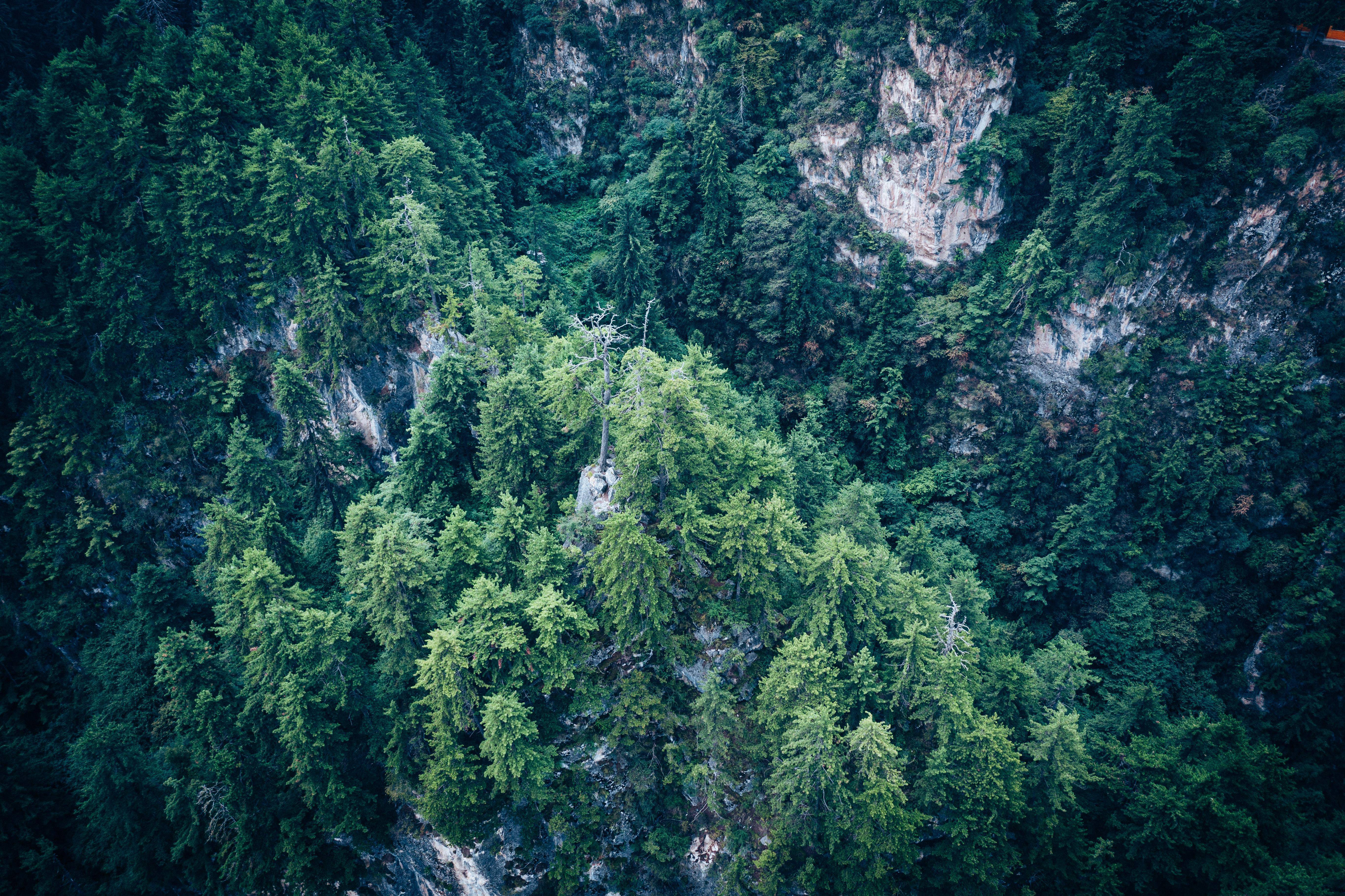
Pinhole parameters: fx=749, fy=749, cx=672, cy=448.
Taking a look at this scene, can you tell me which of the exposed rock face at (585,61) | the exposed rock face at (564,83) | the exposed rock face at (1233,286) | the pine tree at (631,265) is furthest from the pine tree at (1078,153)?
the exposed rock face at (564,83)

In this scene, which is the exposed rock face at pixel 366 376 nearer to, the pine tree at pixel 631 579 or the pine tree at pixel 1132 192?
the pine tree at pixel 631 579

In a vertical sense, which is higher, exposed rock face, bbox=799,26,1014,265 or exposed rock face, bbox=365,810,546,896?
exposed rock face, bbox=799,26,1014,265

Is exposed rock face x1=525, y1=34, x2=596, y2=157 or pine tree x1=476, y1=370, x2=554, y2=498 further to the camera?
exposed rock face x1=525, y1=34, x2=596, y2=157

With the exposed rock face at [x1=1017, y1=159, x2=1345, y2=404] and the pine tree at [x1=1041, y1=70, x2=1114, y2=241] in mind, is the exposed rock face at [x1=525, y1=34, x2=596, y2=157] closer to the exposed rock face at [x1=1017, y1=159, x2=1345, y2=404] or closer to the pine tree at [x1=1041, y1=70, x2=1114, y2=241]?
the pine tree at [x1=1041, y1=70, x2=1114, y2=241]

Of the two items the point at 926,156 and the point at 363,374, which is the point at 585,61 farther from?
the point at 363,374

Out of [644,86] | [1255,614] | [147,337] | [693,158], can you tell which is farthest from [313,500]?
[1255,614]

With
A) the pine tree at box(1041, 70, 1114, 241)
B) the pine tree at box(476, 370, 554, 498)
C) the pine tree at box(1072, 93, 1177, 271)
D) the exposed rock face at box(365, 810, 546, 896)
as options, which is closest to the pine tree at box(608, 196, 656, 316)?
the pine tree at box(476, 370, 554, 498)
